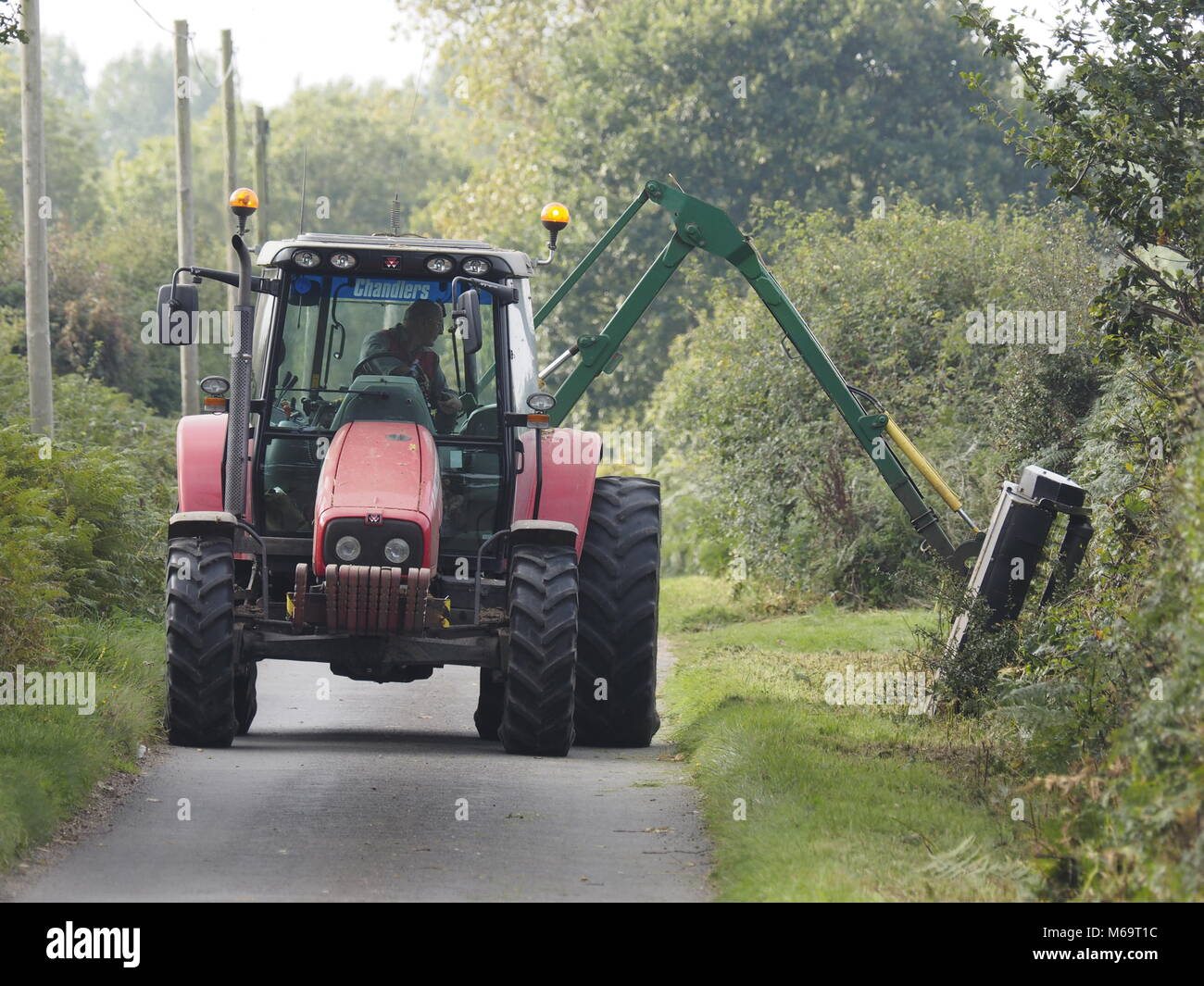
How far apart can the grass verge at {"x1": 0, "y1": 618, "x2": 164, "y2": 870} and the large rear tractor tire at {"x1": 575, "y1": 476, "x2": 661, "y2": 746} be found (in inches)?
111

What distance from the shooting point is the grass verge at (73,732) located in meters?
8.86

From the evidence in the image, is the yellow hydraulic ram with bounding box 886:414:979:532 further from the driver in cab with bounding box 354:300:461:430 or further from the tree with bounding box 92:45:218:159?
the tree with bounding box 92:45:218:159

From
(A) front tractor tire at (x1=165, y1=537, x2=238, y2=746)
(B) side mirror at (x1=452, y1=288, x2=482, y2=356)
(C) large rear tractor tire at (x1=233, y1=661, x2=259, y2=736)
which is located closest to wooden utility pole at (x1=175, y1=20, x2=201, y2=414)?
(C) large rear tractor tire at (x1=233, y1=661, x2=259, y2=736)

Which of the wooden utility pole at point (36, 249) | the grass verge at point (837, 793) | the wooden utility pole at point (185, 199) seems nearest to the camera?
the grass verge at point (837, 793)

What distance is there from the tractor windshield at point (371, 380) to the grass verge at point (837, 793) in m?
2.23

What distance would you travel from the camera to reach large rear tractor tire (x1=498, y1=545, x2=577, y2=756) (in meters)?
11.1

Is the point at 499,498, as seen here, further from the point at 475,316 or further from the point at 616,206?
the point at 616,206

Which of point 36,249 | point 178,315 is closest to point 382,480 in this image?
point 178,315

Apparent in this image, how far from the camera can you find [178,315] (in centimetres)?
1127

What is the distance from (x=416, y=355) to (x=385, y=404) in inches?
17.6

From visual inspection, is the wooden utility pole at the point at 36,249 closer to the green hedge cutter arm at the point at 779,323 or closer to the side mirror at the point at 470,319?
the green hedge cutter arm at the point at 779,323

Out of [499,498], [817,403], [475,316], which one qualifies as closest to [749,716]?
[499,498]

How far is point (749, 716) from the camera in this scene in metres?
12.6

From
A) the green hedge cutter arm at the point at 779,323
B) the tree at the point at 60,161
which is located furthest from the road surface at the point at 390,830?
the tree at the point at 60,161
